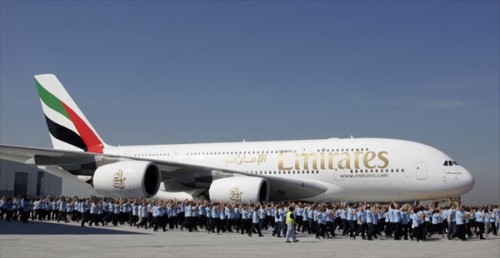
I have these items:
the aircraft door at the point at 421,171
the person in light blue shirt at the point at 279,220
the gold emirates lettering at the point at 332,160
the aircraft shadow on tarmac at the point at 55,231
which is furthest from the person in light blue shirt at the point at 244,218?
the aircraft door at the point at 421,171

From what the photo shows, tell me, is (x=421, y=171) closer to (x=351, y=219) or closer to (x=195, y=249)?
(x=351, y=219)

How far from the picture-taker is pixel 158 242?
14570mm

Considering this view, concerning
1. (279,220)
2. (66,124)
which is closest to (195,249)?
(279,220)

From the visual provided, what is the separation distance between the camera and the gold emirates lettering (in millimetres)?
23094

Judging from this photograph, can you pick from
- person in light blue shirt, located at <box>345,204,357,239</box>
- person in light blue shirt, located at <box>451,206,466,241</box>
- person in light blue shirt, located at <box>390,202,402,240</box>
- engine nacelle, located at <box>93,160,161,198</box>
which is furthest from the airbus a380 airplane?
person in light blue shirt, located at <box>390,202,402,240</box>

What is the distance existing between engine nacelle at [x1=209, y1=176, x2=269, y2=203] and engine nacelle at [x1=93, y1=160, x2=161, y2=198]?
249 centimetres

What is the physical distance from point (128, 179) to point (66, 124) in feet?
34.3

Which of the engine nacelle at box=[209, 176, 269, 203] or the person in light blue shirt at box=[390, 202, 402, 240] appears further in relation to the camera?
the engine nacelle at box=[209, 176, 269, 203]

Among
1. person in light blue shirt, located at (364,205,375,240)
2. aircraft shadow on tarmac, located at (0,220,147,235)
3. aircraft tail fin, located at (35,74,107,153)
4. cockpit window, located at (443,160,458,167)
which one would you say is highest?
aircraft tail fin, located at (35,74,107,153)

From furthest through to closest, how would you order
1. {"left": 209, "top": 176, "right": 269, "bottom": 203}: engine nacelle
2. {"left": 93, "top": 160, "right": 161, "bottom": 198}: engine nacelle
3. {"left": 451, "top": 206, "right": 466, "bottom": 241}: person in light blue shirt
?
1. {"left": 209, "top": 176, "right": 269, "bottom": 203}: engine nacelle
2. {"left": 93, "top": 160, "right": 161, "bottom": 198}: engine nacelle
3. {"left": 451, "top": 206, "right": 466, "bottom": 241}: person in light blue shirt

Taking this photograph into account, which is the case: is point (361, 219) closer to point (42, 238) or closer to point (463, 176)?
point (463, 176)

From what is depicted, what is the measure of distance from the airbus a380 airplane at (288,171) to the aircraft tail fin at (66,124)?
407cm

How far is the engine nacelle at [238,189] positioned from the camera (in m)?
22.2

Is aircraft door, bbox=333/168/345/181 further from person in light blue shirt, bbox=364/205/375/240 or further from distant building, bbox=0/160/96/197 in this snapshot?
distant building, bbox=0/160/96/197
